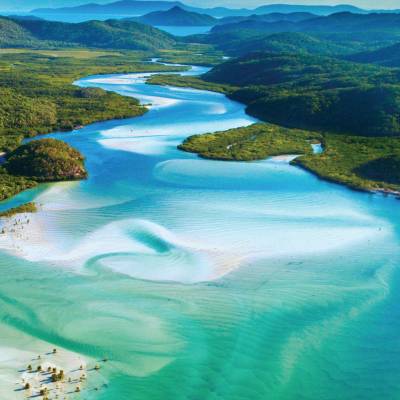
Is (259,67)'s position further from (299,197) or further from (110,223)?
(110,223)

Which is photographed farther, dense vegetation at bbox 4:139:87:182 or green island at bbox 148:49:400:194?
green island at bbox 148:49:400:194

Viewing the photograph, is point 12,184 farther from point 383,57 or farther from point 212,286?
point 383,57

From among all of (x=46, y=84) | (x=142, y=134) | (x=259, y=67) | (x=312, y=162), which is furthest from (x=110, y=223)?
(x=259, y=67)

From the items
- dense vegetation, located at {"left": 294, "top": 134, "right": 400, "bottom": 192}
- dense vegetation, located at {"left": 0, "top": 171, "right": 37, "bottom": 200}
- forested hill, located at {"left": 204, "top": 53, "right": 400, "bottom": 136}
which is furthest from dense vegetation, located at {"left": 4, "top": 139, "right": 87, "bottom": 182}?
forested hill, located at {"left": 204, "top": 53, "right": 400, "bottom": 136}

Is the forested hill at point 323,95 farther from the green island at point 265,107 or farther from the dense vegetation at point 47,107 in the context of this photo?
the dense vegetation at point 47,107

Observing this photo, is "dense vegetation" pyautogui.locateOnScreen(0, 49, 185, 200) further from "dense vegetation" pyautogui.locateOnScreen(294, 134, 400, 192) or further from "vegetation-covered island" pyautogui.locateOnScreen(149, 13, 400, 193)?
"dense vegetation" pyautogui.locateOnScreen(294, 134, 400, 192)

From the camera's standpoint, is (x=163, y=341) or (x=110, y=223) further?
(x=110, y=223)
